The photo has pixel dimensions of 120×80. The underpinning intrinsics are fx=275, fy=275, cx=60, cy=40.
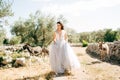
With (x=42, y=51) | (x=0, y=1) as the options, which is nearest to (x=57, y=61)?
(x=0, y=1)

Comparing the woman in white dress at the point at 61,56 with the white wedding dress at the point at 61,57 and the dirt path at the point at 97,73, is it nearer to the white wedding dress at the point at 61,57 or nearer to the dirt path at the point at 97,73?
the white wedding dress at the point at 61,57

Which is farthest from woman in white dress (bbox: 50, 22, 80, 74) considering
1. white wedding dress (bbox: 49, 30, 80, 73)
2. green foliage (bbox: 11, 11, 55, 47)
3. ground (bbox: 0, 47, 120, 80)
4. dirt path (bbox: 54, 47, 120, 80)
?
green foliage (bbox: 11, 11, 55, 47)

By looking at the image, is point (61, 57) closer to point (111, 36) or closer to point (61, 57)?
point (61, 57)

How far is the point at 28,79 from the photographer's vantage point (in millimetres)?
11891

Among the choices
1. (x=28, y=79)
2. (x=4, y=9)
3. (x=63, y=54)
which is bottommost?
(x=28, y=79)

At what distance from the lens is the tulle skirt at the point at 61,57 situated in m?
12.3

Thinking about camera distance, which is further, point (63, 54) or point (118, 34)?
point (118, 34)

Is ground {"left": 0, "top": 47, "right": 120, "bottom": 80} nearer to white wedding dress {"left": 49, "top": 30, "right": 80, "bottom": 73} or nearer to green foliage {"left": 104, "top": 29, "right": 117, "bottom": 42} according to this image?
white wedding dress {"left": 49, "top": 30, "right": 80, "bottom": 73}

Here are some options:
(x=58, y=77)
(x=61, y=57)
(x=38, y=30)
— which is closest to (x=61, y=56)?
(x=61, y=57)

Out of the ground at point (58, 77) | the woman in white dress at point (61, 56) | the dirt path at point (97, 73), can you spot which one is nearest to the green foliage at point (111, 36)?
the ground at point (58, 77)

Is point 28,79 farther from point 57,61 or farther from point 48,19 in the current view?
point 48,19

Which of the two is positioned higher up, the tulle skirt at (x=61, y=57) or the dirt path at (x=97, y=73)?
the tulle skirt at (x=61, y=57)

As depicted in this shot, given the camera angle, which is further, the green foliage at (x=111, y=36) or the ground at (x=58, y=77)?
the green foliage at (x=111, y=36)

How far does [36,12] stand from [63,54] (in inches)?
1798
